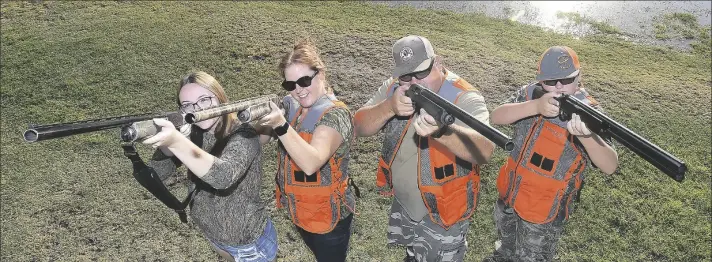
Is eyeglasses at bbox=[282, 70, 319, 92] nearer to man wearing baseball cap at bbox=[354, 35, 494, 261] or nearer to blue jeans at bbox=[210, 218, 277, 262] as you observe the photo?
man wearing baseball cap at bbox=[354, 35, 494, 261]

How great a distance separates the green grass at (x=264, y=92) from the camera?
6789mm

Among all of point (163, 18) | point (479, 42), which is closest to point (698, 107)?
point (479, 42)

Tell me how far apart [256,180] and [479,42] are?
960 centimetres

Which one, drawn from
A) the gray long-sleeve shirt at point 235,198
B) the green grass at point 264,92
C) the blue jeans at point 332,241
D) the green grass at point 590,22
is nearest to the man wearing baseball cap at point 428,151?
the blue jeans at point 332,241

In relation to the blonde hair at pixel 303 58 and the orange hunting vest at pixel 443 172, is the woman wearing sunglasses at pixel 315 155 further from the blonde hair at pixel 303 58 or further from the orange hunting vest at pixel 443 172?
the orange hunting vest at pixel 443 172

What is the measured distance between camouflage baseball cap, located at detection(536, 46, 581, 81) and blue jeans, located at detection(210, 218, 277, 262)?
2.83 meters

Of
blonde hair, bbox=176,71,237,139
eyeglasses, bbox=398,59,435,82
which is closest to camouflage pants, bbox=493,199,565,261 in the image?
eyeglasses, bbox=398,59,435,82

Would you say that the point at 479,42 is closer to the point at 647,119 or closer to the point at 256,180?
the point at 647,119

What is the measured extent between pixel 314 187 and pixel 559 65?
2.37 m

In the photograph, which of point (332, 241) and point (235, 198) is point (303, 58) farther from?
point (332, 241)

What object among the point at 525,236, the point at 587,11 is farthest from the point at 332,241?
the point at 587,11

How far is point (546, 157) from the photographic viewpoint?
4.78 metres

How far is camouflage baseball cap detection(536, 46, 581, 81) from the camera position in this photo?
4.45 metres

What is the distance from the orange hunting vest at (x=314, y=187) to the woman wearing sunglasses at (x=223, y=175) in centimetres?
27
